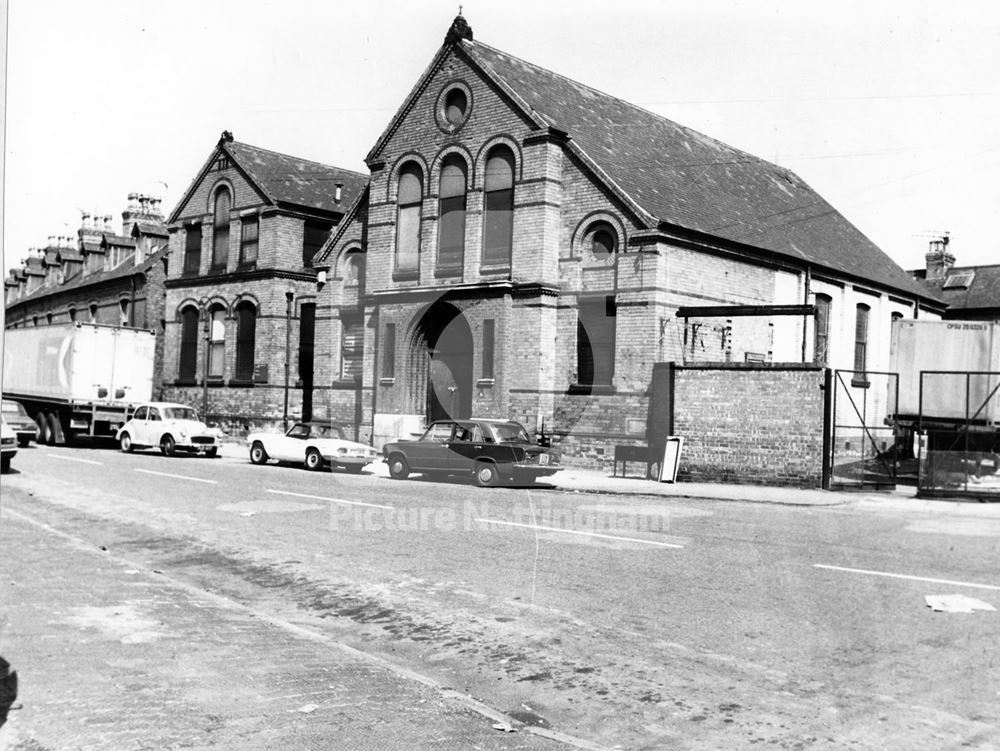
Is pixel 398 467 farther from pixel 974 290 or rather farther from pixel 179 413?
pixel 974 290

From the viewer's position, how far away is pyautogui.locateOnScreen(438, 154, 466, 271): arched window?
26016 mm

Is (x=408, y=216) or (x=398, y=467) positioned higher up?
(x=408, y=216)

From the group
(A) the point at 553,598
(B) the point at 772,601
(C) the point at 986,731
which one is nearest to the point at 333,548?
(A) the point at 553,598

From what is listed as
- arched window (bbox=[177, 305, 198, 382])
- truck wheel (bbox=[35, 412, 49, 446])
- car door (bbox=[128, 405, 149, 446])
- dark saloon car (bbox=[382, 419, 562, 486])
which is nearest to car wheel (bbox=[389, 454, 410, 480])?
dark saloon car (bbox=[382, 419, 562, 486])

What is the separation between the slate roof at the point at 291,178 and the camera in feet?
119

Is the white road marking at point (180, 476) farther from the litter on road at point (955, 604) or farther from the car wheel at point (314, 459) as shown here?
the litter on road at point (955, 604)

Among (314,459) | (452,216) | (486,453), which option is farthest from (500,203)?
(486,453)

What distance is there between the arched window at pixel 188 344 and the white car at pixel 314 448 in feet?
45.2

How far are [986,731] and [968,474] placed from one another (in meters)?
15.4

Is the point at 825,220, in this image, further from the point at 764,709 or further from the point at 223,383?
the point at 764,709

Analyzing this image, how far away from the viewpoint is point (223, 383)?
36.7m

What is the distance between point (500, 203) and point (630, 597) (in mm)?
18795

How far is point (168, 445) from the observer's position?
93.0 feet

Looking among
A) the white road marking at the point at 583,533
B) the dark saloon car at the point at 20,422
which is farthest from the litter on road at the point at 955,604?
the dark saloon car at the point at 20,422
